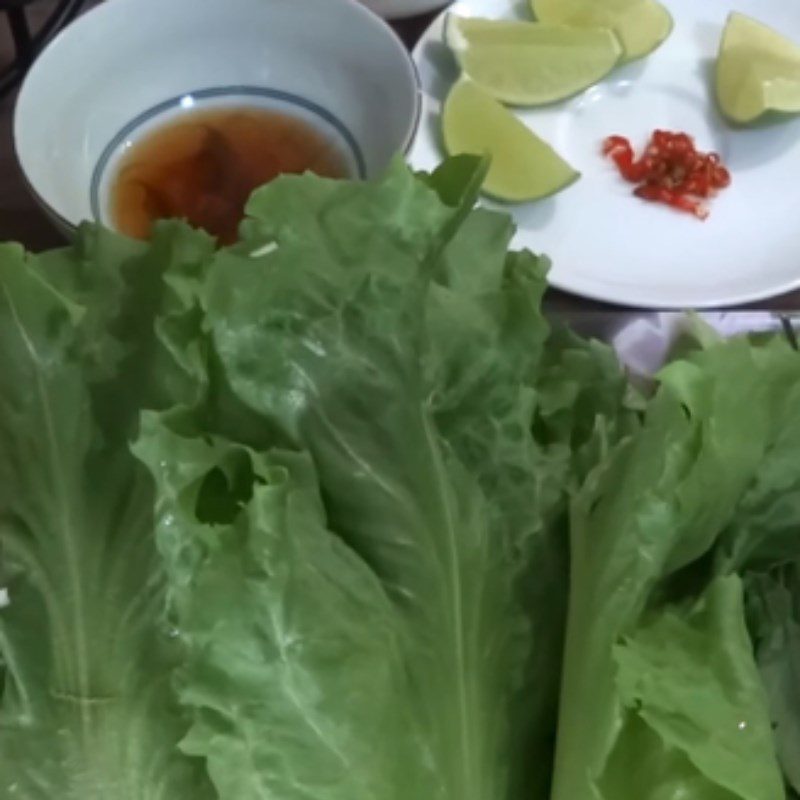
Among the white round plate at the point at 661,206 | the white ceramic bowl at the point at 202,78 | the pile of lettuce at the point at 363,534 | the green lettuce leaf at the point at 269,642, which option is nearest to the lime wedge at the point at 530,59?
the white round plate at the point at 661,206

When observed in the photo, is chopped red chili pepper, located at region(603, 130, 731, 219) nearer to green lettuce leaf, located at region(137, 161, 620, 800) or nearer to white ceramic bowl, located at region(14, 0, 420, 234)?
white ceramic bowl, located at region(14, 0, 420, 234)

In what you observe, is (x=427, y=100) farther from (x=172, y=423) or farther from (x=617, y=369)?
(x=172, y=423)

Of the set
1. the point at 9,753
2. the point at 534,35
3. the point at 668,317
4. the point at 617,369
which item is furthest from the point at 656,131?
the point at 9,753

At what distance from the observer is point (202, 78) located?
83 centimetres

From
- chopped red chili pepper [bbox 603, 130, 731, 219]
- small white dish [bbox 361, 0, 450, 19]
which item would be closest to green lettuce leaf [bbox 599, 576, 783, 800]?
chopped red chili pepper [bbox 603, 130, 731, 219]

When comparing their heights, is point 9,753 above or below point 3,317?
below

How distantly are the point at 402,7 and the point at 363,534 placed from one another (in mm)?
523

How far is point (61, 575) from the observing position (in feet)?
1.65

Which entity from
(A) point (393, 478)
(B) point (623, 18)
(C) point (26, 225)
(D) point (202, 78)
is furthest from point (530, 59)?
(A) point (393, 478)

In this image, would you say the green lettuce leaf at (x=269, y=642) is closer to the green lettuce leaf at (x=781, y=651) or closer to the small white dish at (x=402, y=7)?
the green lettuce leaf at (x=781, y=651)

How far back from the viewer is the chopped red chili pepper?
0.85m

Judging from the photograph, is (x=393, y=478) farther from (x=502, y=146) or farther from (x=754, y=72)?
(x=754, y=72)

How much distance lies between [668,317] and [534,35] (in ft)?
1.03

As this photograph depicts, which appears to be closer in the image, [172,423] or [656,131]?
[172,423]
